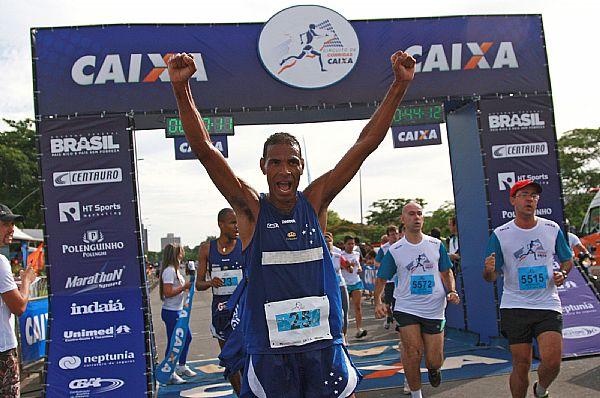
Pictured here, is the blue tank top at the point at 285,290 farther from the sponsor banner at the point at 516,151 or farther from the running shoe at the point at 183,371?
the sponsor banner at the point at 516,151

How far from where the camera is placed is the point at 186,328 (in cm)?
841

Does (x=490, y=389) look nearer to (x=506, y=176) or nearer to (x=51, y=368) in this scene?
(x=506, y=176)

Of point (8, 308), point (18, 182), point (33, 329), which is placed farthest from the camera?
point (18, 182)

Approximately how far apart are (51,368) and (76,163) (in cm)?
261

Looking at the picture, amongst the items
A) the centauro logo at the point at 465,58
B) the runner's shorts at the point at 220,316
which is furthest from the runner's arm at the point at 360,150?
the centauro logo at the point at 465,58

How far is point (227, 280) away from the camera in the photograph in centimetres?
680

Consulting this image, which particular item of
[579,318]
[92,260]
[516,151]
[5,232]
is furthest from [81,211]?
[579,318]

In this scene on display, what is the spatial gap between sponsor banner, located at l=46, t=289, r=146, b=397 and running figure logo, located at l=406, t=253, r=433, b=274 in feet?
11.6

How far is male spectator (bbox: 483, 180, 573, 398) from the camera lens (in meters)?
5.31

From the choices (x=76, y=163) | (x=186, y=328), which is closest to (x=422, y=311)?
(x=186, y=328)

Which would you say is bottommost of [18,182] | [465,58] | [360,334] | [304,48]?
[360,334]

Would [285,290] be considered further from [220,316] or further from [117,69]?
[117,69]

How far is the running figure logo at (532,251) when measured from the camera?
5.55 m

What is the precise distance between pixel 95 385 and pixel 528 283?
523 cm
